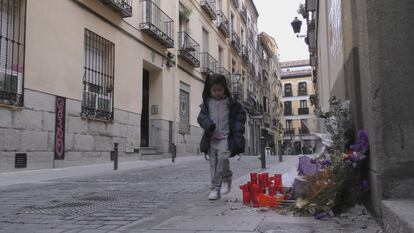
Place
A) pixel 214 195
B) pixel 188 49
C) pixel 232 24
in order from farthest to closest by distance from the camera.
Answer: pixel 232 24, pixel 188 49, pixel 214 195

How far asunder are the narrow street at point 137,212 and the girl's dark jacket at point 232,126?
646 mm

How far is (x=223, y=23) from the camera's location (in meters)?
28.4

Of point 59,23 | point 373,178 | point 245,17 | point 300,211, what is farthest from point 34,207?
point 245,17

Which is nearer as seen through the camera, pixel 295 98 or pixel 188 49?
pixel 188 49

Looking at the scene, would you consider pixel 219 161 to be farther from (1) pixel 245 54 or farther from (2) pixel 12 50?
(1) pixel 245 54

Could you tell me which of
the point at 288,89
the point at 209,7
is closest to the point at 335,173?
the point at 209,7

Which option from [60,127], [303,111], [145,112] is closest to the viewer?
[60,127]

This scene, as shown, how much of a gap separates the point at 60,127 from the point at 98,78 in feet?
9.09

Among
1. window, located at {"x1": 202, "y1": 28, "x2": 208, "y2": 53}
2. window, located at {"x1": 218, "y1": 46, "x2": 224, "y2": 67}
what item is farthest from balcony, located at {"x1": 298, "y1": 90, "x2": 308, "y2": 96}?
window, located at {"x1": 202, "y1": 28, "x2": 208, "y2": 53}

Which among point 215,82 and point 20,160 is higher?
point 215,82

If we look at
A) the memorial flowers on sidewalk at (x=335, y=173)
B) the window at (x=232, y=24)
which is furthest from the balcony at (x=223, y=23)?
the memorial flowers on sidewalk at (x=335, y=173)

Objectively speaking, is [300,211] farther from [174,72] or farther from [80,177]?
[174,72]

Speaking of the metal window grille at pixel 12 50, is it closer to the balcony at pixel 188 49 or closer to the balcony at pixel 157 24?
the balcony at pixel 157 24

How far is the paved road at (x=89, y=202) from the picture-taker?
458cm
